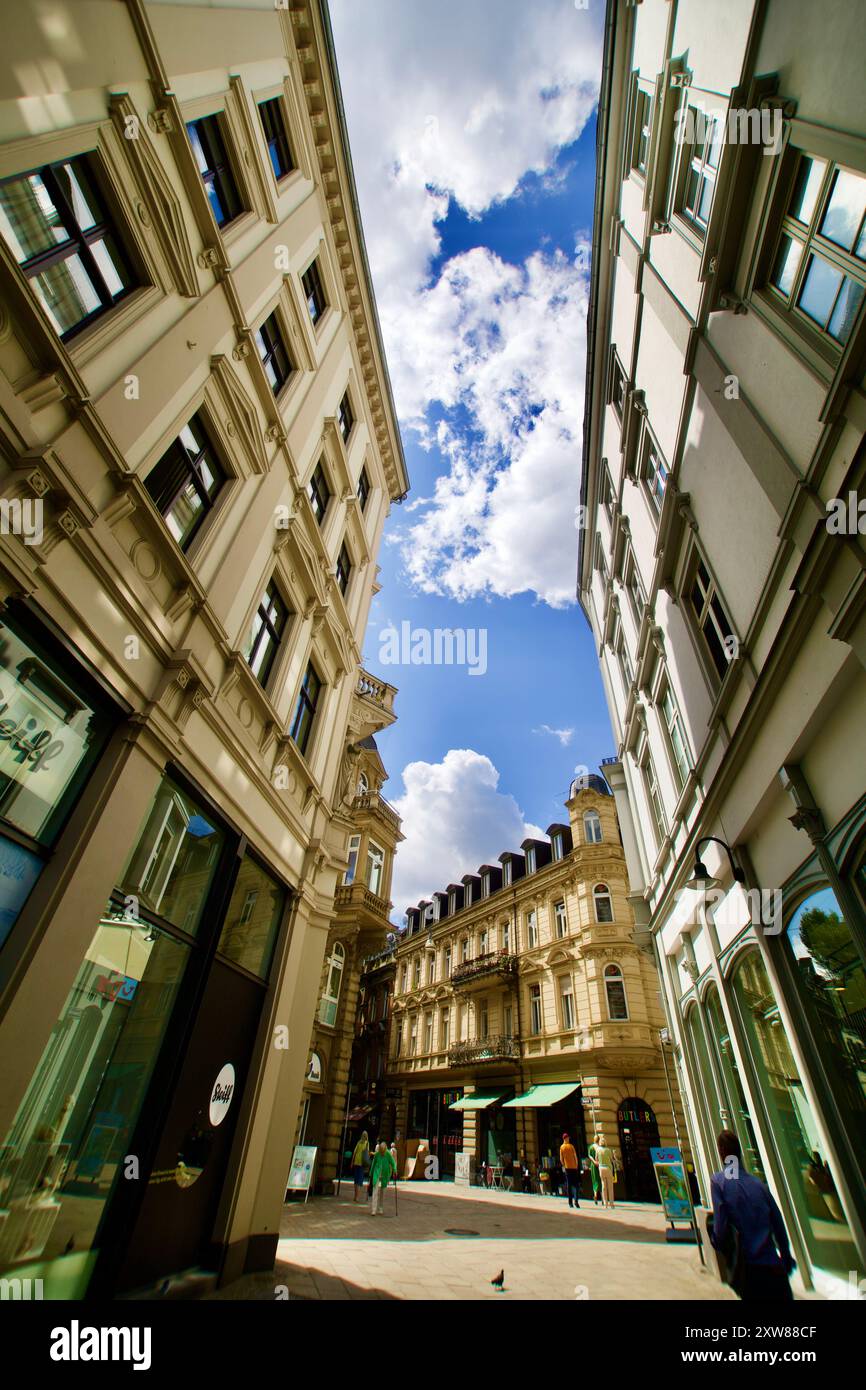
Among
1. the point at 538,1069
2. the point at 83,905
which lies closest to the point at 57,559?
the point at 83,905

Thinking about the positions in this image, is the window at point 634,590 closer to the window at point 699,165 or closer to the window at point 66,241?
the window at point 699,165

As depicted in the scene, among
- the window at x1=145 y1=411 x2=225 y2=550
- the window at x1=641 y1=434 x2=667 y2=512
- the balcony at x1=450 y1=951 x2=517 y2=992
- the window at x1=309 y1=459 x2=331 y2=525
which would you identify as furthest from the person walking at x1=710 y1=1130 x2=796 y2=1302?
the balcony at x1=450 y1=951 x2=517 y2=992

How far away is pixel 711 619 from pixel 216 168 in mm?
10138

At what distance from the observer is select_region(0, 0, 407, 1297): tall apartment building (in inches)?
177

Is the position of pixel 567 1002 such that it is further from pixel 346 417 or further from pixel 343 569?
pixel 346 417

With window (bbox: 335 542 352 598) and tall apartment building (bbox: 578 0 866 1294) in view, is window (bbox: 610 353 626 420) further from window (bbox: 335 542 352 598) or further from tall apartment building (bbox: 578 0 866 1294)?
window (bbox: 335 542 352 598)

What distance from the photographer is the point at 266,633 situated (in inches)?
365

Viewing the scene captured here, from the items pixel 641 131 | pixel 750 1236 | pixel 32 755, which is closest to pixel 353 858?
pixel 32 755

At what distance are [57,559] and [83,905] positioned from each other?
284 cm

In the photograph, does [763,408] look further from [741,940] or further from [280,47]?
[280,47]

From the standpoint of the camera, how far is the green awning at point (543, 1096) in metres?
22.9

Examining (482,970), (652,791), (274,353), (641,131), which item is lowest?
(652,791)

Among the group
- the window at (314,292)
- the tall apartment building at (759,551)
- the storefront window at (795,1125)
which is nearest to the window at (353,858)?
the tall apartment building at (759,551)

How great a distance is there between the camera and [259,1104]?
7.68 metres
